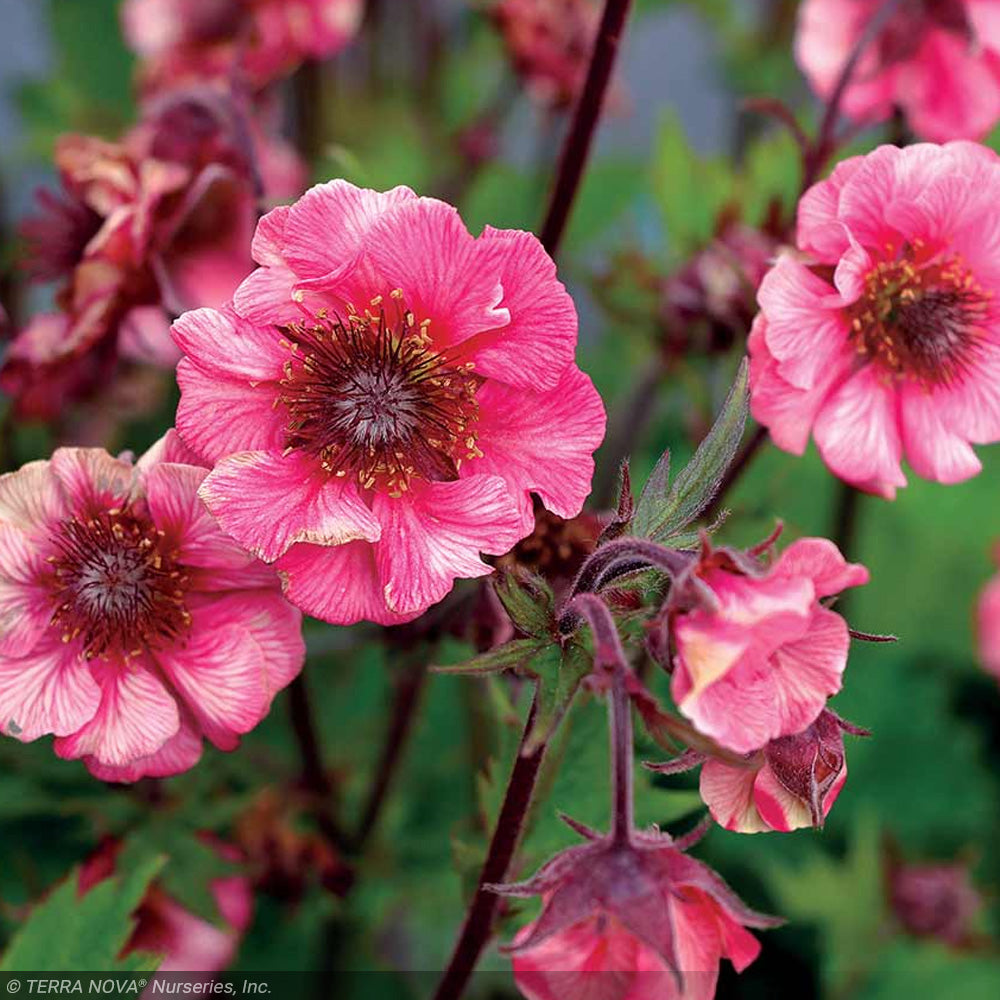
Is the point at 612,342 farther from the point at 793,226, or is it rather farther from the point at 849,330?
the point at 849,330

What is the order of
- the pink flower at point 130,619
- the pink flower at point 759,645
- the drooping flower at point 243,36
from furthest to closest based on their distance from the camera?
the drooping flower at point 243,36
the pink flower at point 130,619
the pink flower at point 759,645

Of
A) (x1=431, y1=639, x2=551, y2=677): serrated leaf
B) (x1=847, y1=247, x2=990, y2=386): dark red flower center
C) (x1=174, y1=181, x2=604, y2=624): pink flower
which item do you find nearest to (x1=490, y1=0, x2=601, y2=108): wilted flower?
(x1=847, y1=247, x2=990, y2=386): dark red flower center

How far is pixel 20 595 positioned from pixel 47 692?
45 mm

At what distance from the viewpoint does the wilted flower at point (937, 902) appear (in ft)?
3.42

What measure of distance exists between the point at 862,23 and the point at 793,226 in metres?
0.16

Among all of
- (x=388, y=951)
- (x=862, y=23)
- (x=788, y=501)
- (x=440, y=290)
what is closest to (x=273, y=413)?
(x=440, y=290)

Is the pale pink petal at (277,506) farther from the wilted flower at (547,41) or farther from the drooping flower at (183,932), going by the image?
the wilted flower at (547,41)

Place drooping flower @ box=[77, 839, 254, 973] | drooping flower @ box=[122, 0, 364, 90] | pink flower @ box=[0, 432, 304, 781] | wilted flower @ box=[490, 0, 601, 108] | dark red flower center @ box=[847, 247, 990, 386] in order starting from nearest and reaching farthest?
1. pink flower @ box=[0, 432, 304, 781]
2. dark red flower center @ box=[847, 247, 990, 386]
3. drooping flower @ box=[77, 839, 254, 973]
4. drooping flower @ box=[122, 0, 364, 90]
5. wilted flower @ box=[490, 0, 601, 108]

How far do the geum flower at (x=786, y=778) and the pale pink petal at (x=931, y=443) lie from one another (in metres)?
0.17

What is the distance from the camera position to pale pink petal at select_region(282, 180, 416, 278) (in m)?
0.50

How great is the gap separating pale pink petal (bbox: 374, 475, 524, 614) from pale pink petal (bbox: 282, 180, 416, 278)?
10 centimetres

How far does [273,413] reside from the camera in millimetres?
Result: 537

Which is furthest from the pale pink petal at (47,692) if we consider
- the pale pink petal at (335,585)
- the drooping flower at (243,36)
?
the drooping flower at (243,36)

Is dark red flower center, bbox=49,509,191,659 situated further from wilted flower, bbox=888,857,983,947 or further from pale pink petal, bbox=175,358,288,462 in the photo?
wilted flower, bbox=888,857,983,947
